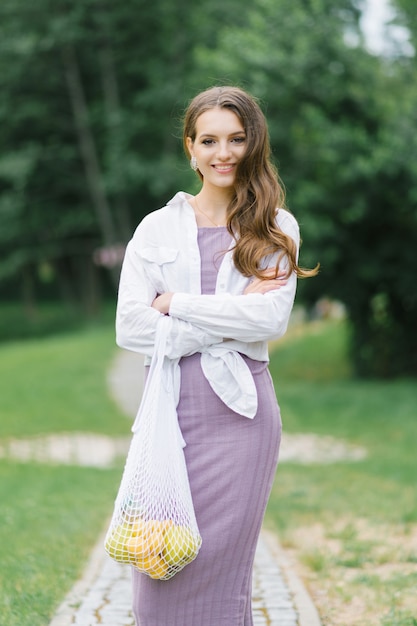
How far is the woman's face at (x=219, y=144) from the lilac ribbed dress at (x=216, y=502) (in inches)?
25.9

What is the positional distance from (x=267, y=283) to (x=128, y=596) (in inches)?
92.1

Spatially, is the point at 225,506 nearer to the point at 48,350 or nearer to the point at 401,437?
the point at 401,437

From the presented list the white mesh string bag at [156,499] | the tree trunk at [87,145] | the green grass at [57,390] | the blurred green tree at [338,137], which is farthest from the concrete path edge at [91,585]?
the tree trunk at [87,145]

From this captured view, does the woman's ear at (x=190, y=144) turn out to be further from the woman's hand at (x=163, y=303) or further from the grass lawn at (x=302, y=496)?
the grass lawn at (x=302, y=496)

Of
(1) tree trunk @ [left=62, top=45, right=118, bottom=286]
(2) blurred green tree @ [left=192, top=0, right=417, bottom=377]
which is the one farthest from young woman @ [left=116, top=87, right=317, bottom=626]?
(1) tree trunk @ [left=62, top=45, right=118, bottom=286]

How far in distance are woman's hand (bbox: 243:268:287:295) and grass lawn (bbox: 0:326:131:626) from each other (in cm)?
203

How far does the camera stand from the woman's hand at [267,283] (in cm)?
347

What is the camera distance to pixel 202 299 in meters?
3.41

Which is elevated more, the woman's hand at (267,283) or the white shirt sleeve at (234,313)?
the woman's hand at (267,283)

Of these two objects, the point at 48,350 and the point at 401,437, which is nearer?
the point at 401,437

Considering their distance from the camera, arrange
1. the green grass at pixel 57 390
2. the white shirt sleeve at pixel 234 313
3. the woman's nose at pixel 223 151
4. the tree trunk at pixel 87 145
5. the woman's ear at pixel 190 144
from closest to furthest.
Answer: the white shirt sleeve at pixel 234 313 → the woman's nose at pixel 223 151 → the woman's ear at pixel 190 144 → the green grass at pixel 57 390 → the tree trunk at pixel 87 145

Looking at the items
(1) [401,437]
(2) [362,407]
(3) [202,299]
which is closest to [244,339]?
(3) [202,299]

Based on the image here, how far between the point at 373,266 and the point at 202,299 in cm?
1321

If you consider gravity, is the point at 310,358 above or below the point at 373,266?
below
